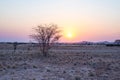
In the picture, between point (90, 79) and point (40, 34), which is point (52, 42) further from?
point (90, 79)

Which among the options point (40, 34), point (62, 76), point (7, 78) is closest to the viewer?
point (7, 78)

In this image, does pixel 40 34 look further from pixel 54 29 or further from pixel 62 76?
pixel 62 76

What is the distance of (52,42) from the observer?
132 ft

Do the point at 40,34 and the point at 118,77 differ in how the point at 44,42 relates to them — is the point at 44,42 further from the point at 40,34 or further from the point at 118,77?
the point at 118,77

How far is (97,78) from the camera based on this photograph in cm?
1728

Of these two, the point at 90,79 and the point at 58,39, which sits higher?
the point at 58,39

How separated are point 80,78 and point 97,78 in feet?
4.05

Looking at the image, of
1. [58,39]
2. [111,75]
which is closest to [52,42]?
[58,39]

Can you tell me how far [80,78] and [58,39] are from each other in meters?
23.8

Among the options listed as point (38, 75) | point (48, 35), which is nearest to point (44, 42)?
point (48, 35)

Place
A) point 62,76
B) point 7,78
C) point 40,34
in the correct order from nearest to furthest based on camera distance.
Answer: point 7,78
point 62,76
point 40,34

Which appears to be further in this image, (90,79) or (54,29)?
(54,29)

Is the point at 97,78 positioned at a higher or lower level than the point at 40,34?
lower

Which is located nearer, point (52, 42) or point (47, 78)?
point (47, 78)
